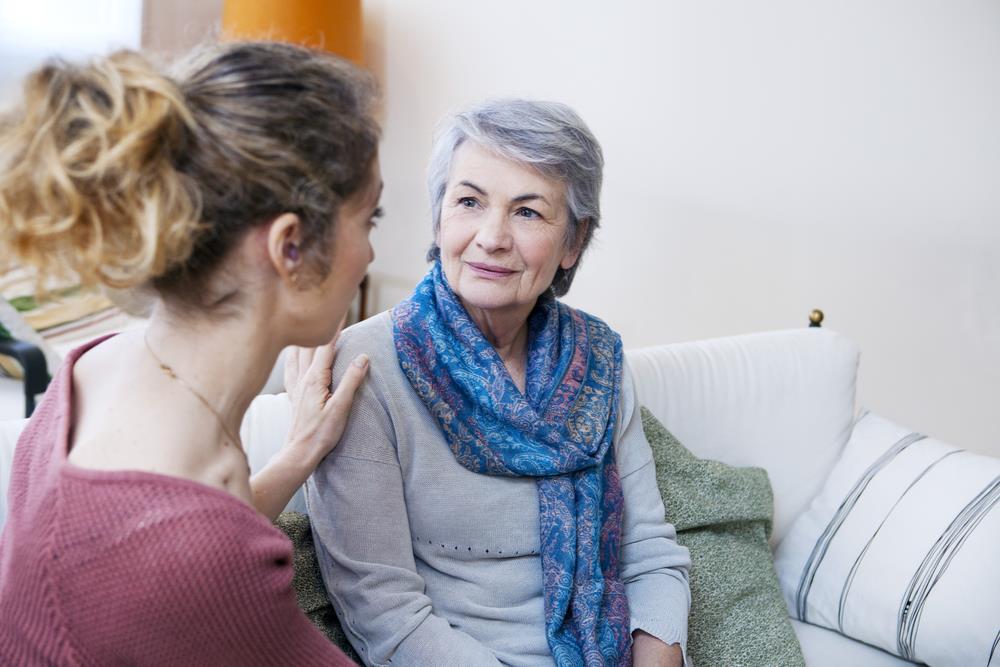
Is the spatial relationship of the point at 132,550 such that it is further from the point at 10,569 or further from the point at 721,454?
the point at 721,454

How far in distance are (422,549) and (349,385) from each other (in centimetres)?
27

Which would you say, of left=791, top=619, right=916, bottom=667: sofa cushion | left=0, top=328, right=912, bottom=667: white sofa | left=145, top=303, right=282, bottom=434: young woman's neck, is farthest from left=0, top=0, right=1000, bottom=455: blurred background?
left=145, top=303, right=282, bottom=434: young woman's neck

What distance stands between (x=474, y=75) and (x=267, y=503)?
2.54 meters

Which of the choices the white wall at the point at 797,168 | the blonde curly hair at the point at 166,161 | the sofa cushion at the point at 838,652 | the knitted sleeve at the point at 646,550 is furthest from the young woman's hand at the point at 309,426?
the white wall at the point at 797,168

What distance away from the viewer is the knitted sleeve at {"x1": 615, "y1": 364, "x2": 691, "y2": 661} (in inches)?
61.7

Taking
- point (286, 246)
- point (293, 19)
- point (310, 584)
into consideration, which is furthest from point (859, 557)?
point (293, 19)

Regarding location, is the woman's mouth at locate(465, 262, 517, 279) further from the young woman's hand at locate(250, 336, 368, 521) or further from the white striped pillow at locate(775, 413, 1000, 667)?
the white striped pillow at locate(775, 413, 1000, 667)

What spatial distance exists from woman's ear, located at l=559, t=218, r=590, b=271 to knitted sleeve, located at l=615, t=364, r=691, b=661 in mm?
224

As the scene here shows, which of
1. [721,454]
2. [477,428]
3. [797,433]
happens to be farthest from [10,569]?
[797,433]

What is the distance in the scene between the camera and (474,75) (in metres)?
3.55

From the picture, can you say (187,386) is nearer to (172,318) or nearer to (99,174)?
(172,318)

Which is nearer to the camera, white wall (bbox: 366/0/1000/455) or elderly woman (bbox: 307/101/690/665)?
elderly woman (bbox: 307/101/690/665)

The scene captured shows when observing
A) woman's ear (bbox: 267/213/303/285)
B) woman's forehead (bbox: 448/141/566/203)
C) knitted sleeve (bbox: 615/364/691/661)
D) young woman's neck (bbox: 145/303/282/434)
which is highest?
woman's ear (bbox: 267/213/303/285)

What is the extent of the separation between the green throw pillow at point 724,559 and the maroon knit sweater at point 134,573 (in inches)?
42.5
